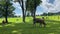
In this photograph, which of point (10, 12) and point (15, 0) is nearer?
point (15, 0)

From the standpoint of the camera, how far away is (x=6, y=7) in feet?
240

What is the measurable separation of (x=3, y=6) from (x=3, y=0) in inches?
92.7

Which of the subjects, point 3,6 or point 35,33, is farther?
point 3,6

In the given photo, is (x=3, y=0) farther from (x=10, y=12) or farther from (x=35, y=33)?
(x=35, y=33)

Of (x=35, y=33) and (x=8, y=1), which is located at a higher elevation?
(x=8, y=1)

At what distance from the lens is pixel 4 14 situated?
241 ft

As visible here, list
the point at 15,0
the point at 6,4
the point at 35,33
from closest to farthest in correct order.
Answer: the point at 35,33 < the point at 15,0 < the point at 6,4

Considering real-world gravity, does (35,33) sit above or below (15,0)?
below

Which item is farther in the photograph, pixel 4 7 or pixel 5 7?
pixel 5 7

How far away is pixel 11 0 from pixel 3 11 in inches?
218

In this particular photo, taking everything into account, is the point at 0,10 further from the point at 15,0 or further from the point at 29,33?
the point at 29,33

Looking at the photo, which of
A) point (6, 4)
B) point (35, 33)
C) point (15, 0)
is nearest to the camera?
point (35, 33)

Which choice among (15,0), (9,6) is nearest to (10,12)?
(9,6)

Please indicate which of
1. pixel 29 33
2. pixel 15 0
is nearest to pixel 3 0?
pixel 15 0
